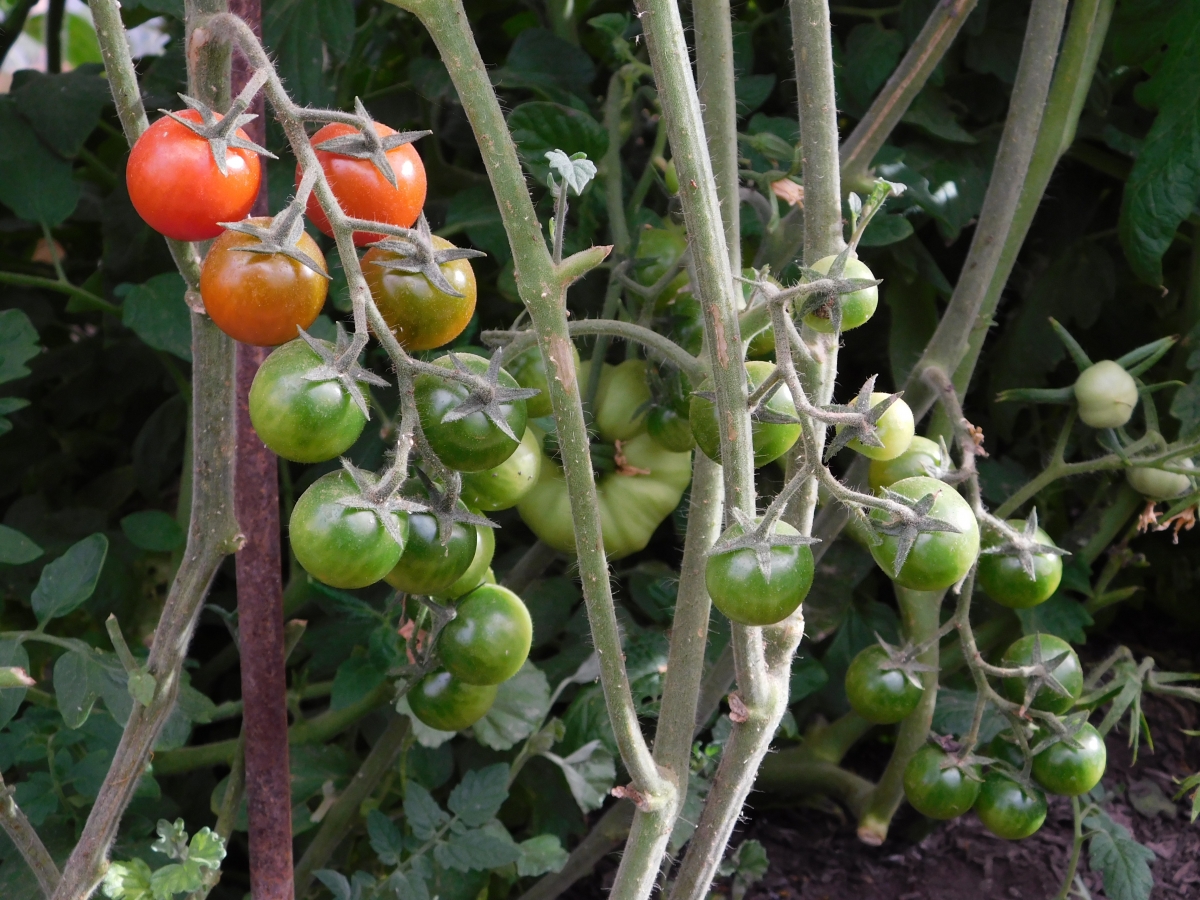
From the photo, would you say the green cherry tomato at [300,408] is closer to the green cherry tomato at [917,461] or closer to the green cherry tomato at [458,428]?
the green cherry tomato at [458,428]

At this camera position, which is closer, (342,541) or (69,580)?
(342,541)

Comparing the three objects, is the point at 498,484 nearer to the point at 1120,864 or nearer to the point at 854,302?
the point at 854,302

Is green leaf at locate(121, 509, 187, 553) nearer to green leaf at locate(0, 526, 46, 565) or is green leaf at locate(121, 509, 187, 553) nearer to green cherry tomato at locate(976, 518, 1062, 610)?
green leaf at locate(0, 526, 46, 565)

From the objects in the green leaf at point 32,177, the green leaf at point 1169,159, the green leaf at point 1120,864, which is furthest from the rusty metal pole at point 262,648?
the green leaf at point 1169,159

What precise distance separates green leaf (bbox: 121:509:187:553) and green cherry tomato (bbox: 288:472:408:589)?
0.55 metres

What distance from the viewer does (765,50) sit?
1.27 meters

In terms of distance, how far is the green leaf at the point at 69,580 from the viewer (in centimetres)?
70

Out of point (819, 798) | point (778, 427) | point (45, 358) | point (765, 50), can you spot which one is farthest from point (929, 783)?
point (45, 358)

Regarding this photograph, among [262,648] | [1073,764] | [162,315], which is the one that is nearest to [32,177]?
[162,315]

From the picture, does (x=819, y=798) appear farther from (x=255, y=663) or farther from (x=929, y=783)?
(x=255, y=663)

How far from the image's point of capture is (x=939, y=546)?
55cm

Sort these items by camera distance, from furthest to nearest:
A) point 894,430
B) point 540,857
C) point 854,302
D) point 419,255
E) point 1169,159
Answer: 1. point 1169,159
2. point 540,857
3. point 894,430
4. point 854,302
5. point 419,255

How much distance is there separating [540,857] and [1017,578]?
44 centimetres

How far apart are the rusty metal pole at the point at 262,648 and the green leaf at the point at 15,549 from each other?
18 centimetres
